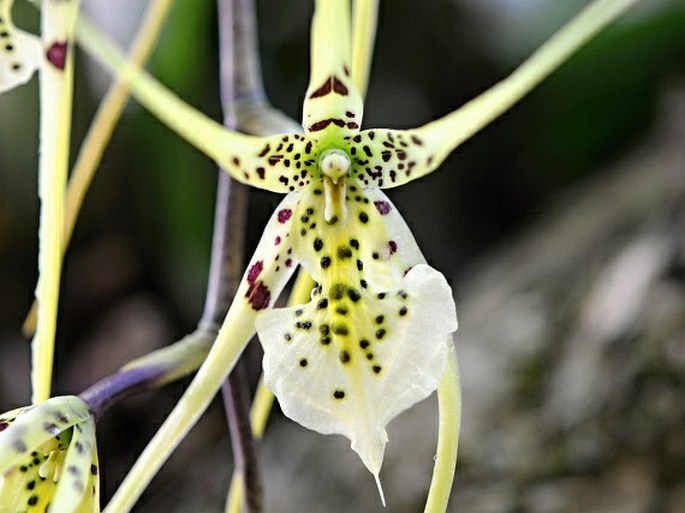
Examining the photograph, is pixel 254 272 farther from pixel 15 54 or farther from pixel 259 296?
pixel 15 54

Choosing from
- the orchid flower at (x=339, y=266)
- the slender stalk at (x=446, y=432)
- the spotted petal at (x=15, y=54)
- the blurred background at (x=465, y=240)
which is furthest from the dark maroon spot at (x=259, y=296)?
the blurred background at (x=465, y=240)

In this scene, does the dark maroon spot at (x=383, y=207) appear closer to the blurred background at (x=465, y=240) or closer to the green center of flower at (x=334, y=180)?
the green center of flower at (x=334, y=180)

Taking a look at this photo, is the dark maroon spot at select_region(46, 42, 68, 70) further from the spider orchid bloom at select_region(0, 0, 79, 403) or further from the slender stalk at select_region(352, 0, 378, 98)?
the slender stalk at select_region(352, 0, 378, 98)

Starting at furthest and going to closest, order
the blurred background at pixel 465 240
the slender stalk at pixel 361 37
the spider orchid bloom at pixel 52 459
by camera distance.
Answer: the blurred background at pixel 465 240 → the slender stalk at pixel 361 37 → the spider orchid bloom at pixel 52 459

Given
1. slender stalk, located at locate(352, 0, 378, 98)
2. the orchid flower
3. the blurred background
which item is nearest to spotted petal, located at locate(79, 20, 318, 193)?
the orchid flower

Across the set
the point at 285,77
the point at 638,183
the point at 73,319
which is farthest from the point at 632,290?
Result: the point at 73,319

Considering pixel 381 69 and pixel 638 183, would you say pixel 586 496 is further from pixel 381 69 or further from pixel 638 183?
pixel 381 69

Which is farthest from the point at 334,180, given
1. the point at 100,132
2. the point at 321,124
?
the point at 100,132
